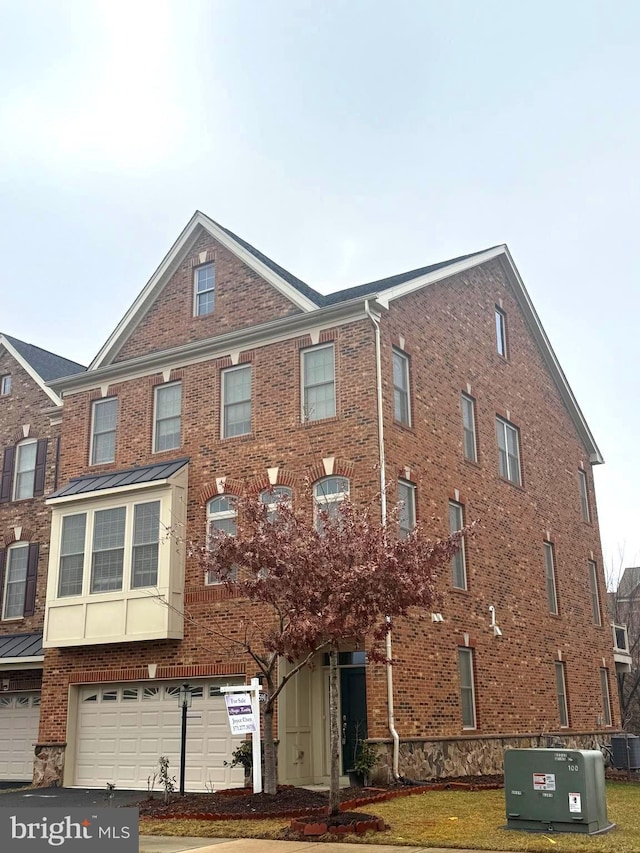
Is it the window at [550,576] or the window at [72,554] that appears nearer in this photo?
the window at [72,554]

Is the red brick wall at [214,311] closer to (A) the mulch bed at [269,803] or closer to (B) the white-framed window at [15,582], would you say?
(B) the white-framed window at [15,582]

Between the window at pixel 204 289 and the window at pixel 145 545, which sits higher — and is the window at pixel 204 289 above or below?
above

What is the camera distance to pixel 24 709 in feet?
81.9

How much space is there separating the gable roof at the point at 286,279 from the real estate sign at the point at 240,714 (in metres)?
8.77

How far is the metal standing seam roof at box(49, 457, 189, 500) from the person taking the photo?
21.2 metres

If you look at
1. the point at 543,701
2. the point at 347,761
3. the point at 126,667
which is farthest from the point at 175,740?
the point at 543,701

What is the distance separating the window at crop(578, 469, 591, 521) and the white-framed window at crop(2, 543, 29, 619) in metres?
16.8

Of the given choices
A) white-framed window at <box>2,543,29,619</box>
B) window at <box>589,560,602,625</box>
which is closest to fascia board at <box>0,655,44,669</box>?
white-framed window at <box>2,543,29,619</box>

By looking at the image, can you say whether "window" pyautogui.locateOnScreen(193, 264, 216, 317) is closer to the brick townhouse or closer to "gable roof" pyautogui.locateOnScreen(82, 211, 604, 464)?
the brick townhouse

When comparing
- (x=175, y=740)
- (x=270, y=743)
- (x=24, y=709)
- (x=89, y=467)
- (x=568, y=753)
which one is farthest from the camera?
(x=24, y=709)

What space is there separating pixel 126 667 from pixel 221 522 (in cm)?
388

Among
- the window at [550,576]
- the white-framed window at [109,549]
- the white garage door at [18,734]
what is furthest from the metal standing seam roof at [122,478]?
the window at [550,576]

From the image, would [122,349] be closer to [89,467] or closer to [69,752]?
[89,467]

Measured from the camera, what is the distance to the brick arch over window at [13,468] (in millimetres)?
26844
